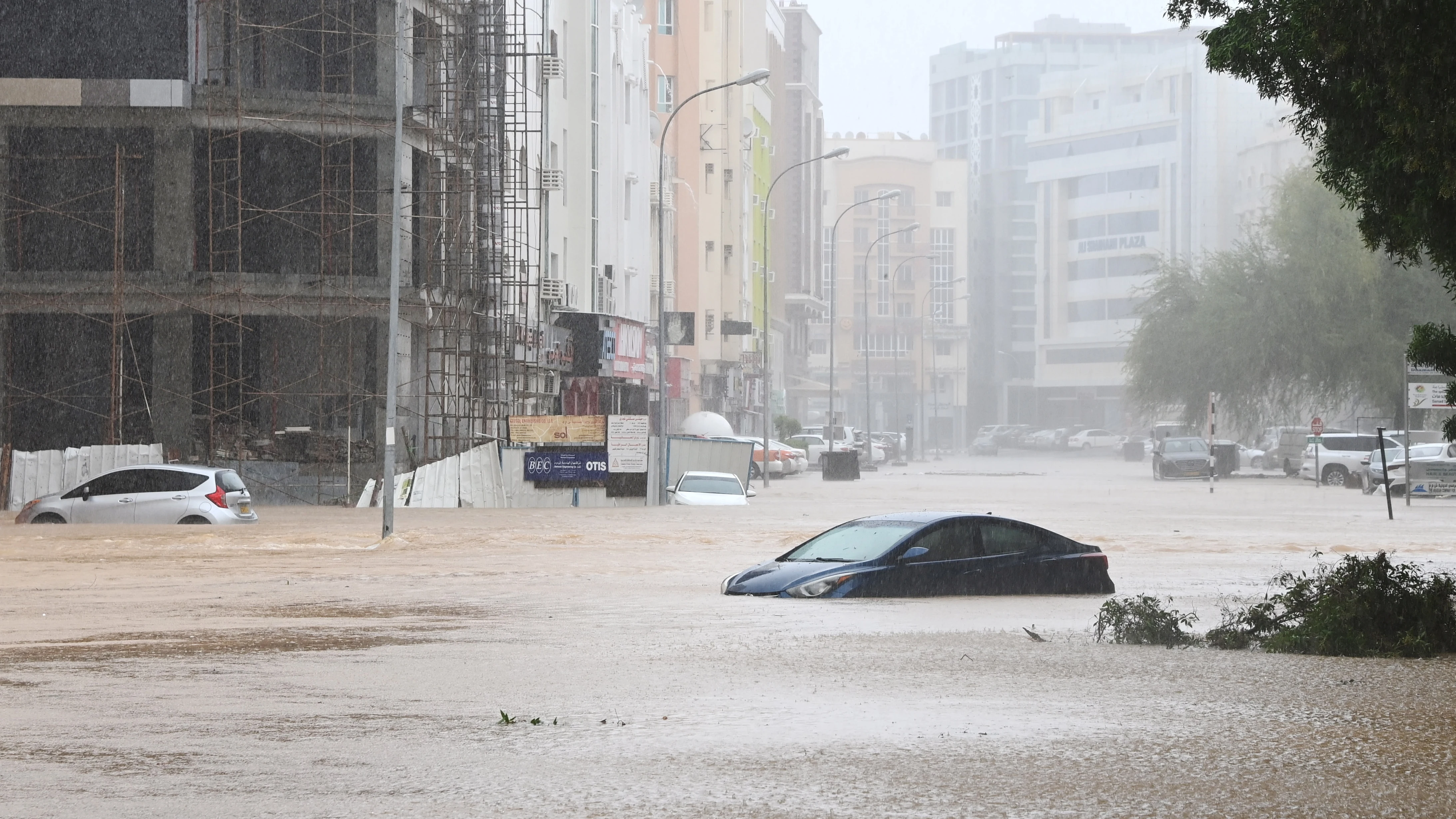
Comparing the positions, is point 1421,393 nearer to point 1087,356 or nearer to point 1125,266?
point 1125,266

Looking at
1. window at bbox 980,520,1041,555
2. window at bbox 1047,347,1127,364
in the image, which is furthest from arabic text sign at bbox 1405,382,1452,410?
window at bbox 1047,347,1127,364

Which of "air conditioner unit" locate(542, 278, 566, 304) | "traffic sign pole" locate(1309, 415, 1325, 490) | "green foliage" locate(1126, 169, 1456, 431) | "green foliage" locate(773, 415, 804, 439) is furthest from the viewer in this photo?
"green foliage" locate(773, 415, 804, 439)

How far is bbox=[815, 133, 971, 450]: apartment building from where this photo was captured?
15062 centimetres

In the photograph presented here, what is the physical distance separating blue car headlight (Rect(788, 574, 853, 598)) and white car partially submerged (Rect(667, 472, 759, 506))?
2186cm

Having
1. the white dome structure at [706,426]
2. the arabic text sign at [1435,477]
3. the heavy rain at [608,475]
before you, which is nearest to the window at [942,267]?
the heavy rain at [608,475]

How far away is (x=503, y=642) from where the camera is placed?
15.1m

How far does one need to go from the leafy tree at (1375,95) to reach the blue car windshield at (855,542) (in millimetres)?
5550

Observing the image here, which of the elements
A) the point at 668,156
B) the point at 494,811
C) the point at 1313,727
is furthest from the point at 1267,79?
the point at 668,156

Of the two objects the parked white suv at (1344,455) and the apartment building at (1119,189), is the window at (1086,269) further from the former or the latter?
the parked white suv at (1344,455)

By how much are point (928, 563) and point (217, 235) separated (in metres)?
27.1

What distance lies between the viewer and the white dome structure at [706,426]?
6994 cm

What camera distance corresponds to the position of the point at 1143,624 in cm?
1469

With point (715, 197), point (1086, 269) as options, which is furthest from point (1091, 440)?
point (715, 197)

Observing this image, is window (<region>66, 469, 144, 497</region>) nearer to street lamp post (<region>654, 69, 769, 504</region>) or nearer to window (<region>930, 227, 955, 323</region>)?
street lamp post (<region>654, 69, 769, 504</region>)
